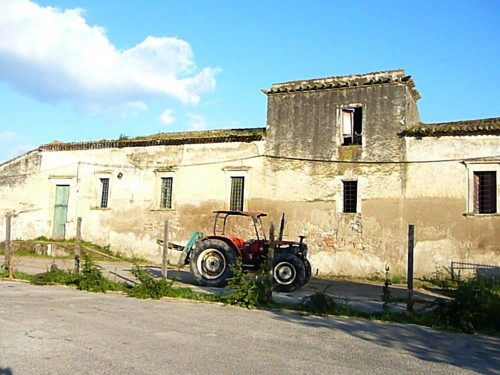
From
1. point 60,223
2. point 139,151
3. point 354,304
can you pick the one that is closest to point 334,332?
point 354,304

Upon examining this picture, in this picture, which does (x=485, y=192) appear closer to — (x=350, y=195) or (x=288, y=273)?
(x=350, y=195)

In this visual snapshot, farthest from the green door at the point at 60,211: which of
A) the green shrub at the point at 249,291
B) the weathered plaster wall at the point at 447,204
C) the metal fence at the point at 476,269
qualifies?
the metal fence at the point at 476,269

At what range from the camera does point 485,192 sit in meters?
17.5

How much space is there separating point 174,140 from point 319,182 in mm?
6798

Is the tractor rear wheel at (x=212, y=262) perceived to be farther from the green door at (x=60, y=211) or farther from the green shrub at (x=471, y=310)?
the green door at (x=60, y=211)

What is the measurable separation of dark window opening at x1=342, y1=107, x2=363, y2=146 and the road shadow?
430 inches

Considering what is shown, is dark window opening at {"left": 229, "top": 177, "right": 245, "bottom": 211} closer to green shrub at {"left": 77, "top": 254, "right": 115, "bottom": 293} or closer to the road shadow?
green shrub at {"left": 77, "top": 254, "right": 115, "bottom": 293}

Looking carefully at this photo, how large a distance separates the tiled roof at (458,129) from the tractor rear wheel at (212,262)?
27.5 ft

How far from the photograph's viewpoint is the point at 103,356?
20.1 ft

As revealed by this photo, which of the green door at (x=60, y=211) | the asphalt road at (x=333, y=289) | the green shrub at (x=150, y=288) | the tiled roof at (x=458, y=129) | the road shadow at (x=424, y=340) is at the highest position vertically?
the tiled roof at (x=458, y=129)

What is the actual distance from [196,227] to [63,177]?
303 inches

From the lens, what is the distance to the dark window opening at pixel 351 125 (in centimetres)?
1980

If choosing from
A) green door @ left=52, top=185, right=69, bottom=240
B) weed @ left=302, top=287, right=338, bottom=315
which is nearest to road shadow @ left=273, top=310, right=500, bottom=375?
weed @ left=302, top=287, right=338, bottom=315

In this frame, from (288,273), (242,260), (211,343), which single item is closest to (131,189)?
(242,260)
